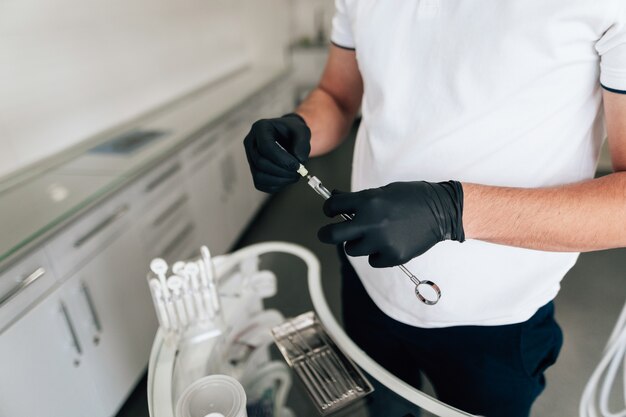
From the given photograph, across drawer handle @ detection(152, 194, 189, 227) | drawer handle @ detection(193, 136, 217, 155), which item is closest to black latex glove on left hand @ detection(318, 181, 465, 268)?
drawer handle @ detection(152, 194, 189, 227)

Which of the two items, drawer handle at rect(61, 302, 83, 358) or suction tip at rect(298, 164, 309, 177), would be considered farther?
drawer handle at rect(61, 302, 83, 358)

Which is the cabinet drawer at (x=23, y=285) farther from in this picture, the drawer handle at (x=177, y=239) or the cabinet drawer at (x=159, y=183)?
the drawer handle at (x=177, y=239)

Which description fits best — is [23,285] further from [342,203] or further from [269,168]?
[342,203]

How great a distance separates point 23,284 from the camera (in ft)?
4.45

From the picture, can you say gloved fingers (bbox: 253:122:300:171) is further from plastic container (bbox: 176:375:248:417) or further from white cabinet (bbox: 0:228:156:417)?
white cabinet (bbox: 0:228:156:417)

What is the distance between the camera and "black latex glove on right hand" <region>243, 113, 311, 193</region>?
937 mm

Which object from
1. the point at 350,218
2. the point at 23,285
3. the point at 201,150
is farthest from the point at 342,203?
the point at 201,150

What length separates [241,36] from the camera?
14.8ft

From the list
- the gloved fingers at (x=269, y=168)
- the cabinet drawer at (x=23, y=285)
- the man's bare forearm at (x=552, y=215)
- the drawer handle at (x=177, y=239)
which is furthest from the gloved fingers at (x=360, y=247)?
the drawer handle at (x=177, y=239)


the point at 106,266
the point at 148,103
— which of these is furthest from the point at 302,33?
the point at 106,266

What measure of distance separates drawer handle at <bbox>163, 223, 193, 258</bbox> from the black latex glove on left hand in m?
1.67

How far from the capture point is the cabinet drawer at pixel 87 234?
151 cm

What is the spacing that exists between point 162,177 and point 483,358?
66.8 inches

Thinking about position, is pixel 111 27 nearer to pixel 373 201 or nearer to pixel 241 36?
pixel 241 36
